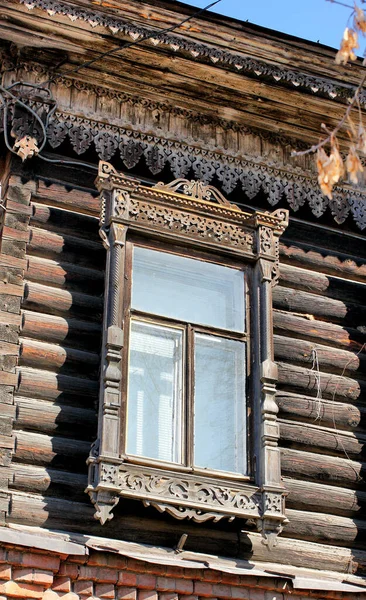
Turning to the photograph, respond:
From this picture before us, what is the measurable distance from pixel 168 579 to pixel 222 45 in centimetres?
393

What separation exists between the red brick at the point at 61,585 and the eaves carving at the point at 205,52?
3766mm

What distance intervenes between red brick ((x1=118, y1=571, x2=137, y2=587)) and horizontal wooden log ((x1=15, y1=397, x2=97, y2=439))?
2.97ft

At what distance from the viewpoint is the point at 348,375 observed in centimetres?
807

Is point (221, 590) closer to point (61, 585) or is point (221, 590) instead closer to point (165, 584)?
point (165, 584)

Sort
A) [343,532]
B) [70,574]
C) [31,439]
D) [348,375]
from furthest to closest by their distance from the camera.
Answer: [348,375]
[343,532]
[31,439]
[70,574]

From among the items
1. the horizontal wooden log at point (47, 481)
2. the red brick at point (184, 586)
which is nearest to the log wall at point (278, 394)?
the horizontal wooden log at point (47, 481)

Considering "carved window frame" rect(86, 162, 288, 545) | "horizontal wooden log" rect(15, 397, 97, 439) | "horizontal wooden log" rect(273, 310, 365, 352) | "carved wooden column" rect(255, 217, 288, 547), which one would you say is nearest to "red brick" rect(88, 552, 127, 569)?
"carved window frame" rect(86, 162, 288, 545)

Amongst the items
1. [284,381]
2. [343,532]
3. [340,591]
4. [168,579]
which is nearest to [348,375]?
[284,381]

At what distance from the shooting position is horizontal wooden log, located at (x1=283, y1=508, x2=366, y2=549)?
24.0ft

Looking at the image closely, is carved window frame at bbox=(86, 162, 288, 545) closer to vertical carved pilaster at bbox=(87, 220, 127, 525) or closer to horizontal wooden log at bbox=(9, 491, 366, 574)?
vertical carved pilaster at bbox=(87, 220, 127, 525)

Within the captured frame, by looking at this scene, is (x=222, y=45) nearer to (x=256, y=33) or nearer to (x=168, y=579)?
(x=256, y=33)

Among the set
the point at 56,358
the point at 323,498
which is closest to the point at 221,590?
the point at 323,498

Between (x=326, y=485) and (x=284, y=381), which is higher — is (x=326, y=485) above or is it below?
below

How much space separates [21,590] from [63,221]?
101 inches
